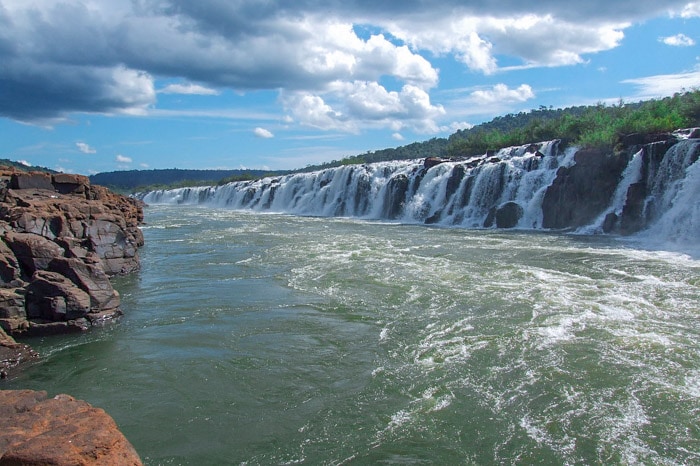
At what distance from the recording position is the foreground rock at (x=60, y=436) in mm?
2980

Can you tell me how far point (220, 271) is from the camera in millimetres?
13914

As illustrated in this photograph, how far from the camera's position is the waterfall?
19.8m

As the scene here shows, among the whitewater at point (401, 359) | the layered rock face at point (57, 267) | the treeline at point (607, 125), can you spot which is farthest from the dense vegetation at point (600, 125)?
the layered rock face at point (57, 267)

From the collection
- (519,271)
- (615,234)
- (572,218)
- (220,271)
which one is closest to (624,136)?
(572,218)

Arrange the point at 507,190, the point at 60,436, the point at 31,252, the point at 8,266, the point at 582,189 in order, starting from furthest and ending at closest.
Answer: the point at 507,190, the point at 582,189, the point at 31,252, the point at 8,266, the point at 60,436

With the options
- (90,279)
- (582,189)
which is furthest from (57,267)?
(582,189)

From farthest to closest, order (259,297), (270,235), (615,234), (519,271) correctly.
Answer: (270,235)
(615,234)
(519,271)
(259,297)

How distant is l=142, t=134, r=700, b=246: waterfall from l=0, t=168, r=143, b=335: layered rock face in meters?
17.7

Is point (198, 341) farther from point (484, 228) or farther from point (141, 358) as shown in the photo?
point (484, 228)

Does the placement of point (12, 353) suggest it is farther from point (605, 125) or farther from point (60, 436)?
point (605, 125)

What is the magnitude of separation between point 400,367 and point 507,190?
22.5 m

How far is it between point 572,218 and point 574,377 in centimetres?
1922

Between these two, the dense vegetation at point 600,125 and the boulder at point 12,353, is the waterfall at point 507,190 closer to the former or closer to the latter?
the dense vegetation at point 600,125

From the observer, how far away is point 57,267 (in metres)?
9.20
